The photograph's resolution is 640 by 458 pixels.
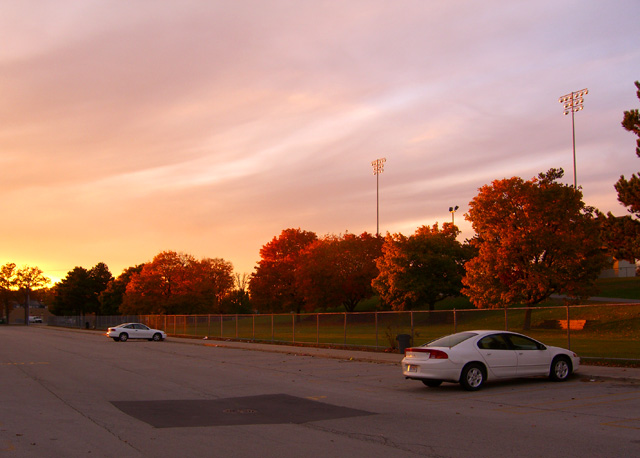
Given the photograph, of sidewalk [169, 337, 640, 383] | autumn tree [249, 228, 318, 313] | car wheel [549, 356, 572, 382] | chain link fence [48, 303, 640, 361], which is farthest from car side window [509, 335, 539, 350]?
autumn tree [249, 228, 318, 313]

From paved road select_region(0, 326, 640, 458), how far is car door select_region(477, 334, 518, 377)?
0.44 m

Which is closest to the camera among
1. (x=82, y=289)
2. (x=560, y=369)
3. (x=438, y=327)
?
(x=560, y=369)

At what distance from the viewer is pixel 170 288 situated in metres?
76.5

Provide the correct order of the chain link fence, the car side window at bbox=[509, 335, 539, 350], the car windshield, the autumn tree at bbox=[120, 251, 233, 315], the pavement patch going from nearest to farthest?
the pavement patch → the car windshield → the car side window at bbox=[509, 335, 539, 350] → the chain link fence → the autumn tree at bbox=[120, 251, 233, 315]

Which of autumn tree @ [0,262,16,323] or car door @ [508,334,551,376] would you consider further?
autumn tree @ [0,262,16,323]

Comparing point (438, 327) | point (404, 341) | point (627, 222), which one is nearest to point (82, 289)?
point (438, 327)

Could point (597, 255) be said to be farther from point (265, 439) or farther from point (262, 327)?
point (265, 439)

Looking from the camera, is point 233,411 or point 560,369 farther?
point 560,369

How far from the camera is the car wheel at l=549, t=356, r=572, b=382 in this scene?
15.2 metres

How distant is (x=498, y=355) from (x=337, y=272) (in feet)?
184

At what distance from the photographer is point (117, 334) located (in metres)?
43.9

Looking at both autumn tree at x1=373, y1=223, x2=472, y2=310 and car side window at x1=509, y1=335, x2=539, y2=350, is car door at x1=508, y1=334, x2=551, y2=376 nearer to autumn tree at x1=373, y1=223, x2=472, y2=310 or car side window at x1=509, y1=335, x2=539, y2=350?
car side window at x1=509, y1=335, x2=539, y2=350

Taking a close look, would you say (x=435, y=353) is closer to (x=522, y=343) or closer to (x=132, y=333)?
(x=522, y=343)

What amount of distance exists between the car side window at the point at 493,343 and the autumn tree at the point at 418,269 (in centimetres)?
4230
